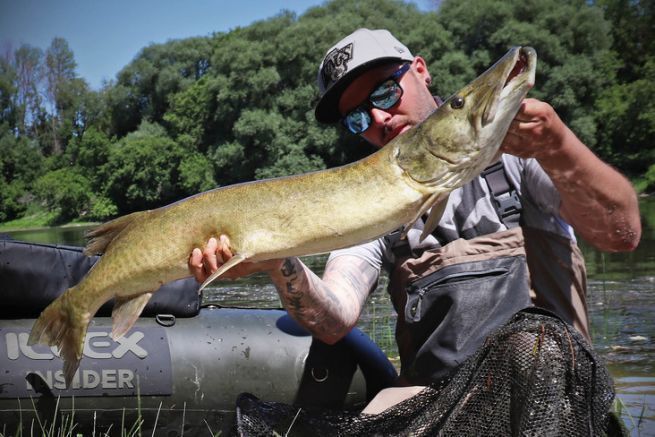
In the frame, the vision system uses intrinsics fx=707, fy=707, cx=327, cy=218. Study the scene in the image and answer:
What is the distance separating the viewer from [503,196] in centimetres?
312

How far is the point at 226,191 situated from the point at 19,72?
247 ft

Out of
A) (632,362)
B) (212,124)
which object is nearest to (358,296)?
(632,362)

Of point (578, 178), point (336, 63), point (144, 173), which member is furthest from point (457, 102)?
point (144, 173)

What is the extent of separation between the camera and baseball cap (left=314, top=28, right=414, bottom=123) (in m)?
3.50

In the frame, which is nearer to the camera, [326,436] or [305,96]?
[326,436]

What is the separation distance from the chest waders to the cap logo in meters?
0.94

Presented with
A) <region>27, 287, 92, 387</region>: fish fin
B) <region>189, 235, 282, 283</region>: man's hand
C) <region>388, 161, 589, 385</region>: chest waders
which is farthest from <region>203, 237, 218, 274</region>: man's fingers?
<region>388, 161, 589, 385</region>: chest waders

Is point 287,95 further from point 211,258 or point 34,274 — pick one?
point 211,258

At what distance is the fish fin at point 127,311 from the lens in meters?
2.89

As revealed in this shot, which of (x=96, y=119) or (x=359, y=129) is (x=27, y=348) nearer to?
(x=359, y=129)

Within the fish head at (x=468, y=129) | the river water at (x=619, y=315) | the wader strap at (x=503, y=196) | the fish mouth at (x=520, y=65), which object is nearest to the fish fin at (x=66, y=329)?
the fish head at (x=468, y=129)

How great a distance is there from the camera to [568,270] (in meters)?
3.01

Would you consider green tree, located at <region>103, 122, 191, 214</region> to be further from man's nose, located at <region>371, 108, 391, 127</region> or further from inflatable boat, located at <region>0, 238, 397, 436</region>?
man's nose, located at <region>371, 108, 391, 127</region>

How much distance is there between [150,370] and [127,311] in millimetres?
839
